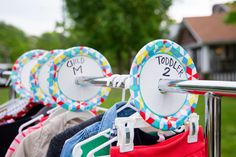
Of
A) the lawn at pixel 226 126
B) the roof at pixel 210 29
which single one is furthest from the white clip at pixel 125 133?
the roof at pixel 210 29

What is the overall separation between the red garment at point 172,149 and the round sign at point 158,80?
5cm

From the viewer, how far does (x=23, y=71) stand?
1663 mm

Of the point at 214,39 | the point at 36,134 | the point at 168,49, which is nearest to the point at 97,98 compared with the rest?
the point at 36,134

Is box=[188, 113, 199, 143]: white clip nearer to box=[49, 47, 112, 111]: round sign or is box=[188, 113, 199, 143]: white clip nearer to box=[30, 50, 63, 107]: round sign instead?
box=[49, 47, 112, 111]: round sign

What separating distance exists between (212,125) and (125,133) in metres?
0.19

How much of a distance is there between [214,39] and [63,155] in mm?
14713

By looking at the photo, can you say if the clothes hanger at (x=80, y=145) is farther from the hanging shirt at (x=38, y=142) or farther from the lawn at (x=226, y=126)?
the lawn at (x=226, y=126)

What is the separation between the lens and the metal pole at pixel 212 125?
2.22 ft

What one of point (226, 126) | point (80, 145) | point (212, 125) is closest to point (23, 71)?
point (80, 145)

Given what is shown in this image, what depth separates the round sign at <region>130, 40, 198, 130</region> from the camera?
29.5 inches

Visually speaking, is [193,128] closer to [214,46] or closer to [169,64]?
[169,64]

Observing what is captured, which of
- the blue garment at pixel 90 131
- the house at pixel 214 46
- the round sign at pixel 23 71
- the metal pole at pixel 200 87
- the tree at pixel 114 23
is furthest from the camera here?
the house at pixel 214 46

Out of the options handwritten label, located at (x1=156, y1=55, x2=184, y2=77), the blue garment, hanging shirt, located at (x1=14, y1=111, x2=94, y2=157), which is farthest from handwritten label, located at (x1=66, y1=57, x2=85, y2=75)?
handwritten label, located at (x1=156, y1=55, x2=184, y2=77)

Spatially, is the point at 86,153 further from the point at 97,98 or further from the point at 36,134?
the point at 97,98
